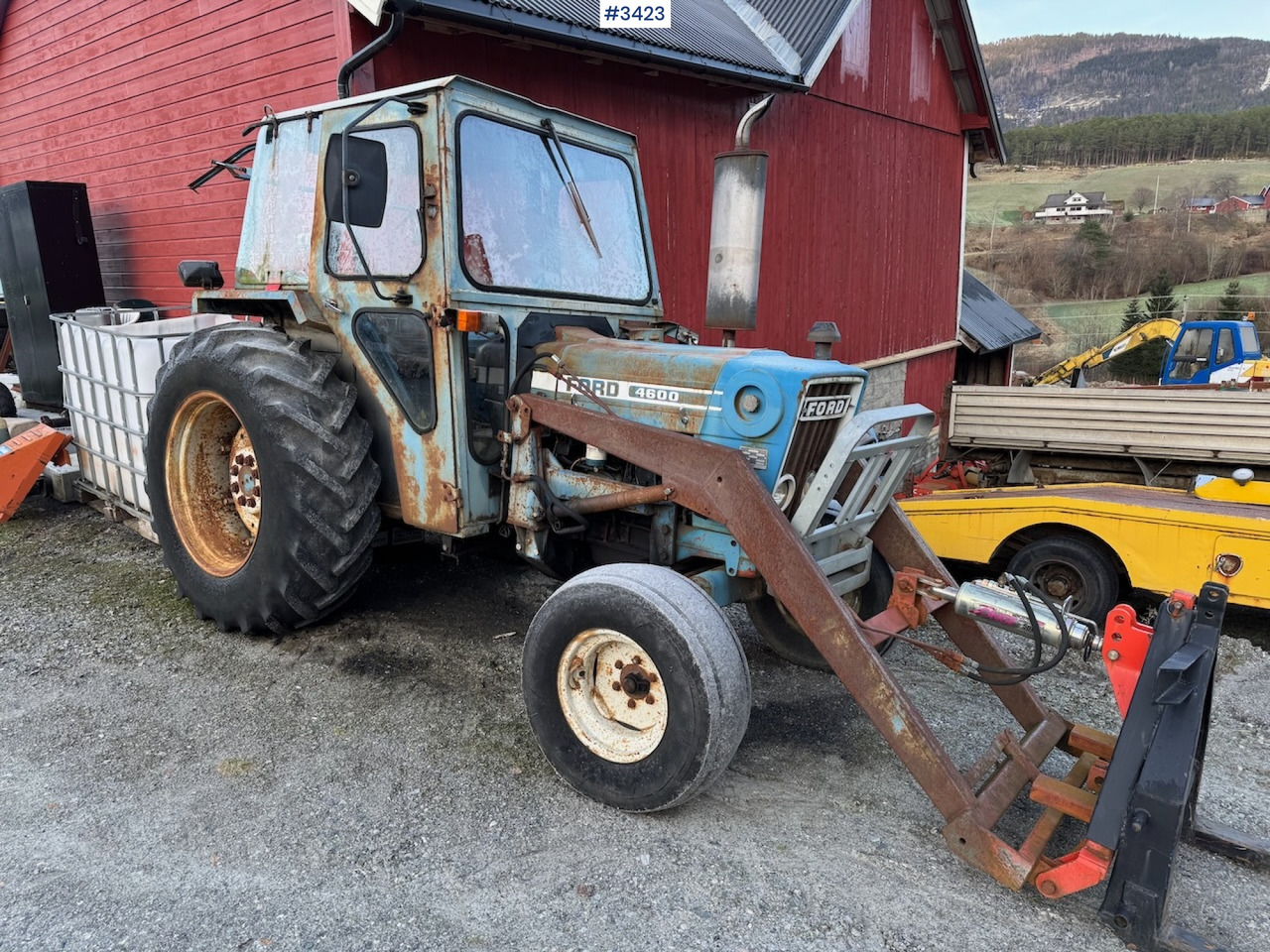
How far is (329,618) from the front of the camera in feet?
14.5

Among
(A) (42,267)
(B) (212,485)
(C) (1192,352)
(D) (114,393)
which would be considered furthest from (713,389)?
(C) (1192,352)

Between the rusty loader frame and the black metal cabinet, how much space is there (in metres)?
7.03

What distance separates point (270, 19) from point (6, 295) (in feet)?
14.8

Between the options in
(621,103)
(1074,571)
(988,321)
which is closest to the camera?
(1074,571)

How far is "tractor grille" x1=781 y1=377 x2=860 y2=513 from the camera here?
10.3 feet

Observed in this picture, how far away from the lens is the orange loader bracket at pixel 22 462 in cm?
597

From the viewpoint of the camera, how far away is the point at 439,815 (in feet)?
9.57

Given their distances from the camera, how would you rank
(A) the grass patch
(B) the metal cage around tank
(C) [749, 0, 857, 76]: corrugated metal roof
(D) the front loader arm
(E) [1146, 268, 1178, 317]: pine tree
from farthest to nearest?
1. (A) the grass patch
2. (E) [1146, 268, 1178, 317]: pine tree
3. (C) [749, 0, 857, 76]: corrugated metal roof
4. (B) the metal cage around tank
5. (D) the front loader arm

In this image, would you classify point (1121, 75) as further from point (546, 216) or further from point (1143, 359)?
point (546, 216)

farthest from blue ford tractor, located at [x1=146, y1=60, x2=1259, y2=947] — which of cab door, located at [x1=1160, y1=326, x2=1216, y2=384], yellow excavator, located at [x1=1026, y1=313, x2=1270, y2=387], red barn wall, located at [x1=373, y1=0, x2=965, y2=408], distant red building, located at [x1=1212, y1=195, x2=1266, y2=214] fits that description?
distant red building, located at [x1=1212, y1=195, x2=1266, y2=214]

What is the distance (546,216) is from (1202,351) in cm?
1286

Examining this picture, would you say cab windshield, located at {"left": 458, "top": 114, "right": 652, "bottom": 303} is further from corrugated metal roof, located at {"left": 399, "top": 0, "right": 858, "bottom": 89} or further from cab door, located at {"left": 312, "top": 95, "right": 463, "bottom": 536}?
corrugated metal roof, located at {"left": 399, "top": 0, "right": 858, "bottom": 89}

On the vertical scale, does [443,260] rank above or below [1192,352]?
above

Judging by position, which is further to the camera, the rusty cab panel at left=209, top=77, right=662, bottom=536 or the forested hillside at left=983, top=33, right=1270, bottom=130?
the forested hillside at left=983, top=33, right=1270, bottom=130
